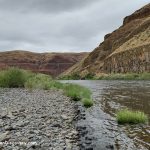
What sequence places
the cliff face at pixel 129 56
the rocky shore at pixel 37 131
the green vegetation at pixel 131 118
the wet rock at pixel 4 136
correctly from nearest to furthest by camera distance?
the rocky shore at pixel 37 131, the wet rock at pixel 4 136, the green vegetation at pixel 131 118, the cliff face at pixel 129 56

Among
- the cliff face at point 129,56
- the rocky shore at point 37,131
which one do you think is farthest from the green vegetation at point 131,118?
the cliff face at point 129,56

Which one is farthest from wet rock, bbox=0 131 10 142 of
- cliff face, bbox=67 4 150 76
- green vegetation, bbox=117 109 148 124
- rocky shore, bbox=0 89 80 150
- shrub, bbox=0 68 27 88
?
cliff face, bbox=67 4 150 76

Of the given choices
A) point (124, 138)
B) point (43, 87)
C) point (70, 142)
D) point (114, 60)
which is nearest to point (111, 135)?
point (124, 138)

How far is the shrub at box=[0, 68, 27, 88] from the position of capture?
36688 mm

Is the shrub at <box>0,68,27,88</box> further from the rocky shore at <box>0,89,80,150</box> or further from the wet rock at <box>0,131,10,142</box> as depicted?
the wet rock at <box>0,131,10,142</box>

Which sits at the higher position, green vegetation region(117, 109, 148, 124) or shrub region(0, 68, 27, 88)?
shrub region(0, 68, 27, 88)

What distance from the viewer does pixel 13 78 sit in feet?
125

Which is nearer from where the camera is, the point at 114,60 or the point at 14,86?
the point at 14,86

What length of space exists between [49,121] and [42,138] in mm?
3049

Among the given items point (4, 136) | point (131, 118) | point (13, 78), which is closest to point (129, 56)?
point (13, 78)

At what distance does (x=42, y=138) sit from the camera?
10367 millimetres

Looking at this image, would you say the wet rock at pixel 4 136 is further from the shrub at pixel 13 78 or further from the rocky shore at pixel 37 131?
the shrub at pixel 13 78

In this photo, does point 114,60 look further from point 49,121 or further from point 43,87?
point 49,121

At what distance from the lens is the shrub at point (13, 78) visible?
120 feet
